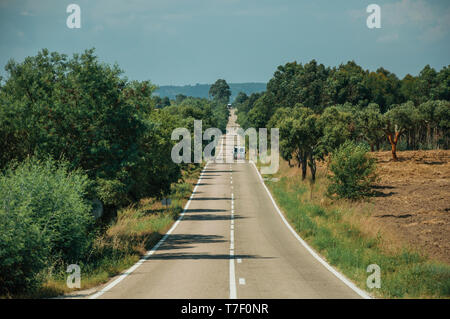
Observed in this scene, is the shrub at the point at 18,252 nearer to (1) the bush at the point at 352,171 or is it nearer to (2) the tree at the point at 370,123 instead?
(1) the bush at the point at 352,171

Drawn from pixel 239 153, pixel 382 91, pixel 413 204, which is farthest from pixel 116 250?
pixel 382 91

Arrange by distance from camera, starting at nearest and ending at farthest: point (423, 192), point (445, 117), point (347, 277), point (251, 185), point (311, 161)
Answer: point (347, 277) < point (423, 192) < point (311, 161) < point (251, 185) < point (445, 117)

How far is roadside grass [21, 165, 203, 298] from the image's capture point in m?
13.9

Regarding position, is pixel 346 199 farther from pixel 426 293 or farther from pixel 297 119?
pixel 426 293

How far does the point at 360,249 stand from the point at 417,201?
2201cm

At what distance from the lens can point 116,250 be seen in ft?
64.8

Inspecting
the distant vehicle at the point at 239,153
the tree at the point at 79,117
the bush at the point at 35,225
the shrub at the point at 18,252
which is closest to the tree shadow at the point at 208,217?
the tree at the point at 79,117

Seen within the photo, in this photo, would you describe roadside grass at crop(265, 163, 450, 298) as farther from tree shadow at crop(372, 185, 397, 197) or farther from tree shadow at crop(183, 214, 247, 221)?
tree shadow at crop(372, 185, 397, 197)

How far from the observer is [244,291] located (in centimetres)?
1314

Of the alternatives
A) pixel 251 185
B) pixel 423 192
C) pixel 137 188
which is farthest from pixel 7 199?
pixel 251 185

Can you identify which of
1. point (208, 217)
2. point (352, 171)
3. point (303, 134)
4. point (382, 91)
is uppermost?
point (382, 91)

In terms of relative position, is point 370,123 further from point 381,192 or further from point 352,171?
point 352,171

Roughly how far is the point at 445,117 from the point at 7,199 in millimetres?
77340

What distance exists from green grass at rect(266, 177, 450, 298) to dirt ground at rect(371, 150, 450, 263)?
8.28 feet
